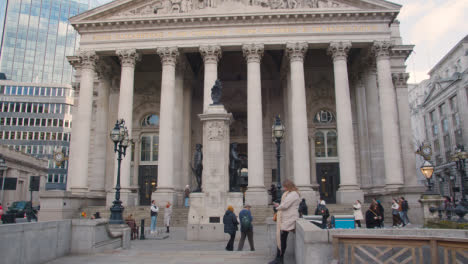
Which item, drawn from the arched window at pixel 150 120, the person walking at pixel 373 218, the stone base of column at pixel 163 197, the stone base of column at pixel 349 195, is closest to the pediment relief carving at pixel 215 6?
the arched window at pixel 150 120

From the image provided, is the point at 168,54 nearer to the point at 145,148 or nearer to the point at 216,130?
the point at 145,148

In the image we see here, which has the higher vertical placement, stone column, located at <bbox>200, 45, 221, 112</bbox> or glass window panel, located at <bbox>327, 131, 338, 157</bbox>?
stone column, located at <bbox>200, 45, 221, 112</bbox>

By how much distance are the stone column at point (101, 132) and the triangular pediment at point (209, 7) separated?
4.93 meters

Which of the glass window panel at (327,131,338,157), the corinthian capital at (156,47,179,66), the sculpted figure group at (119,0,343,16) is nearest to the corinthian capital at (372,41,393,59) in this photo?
the sculpted figure group at (119,0,343,16)

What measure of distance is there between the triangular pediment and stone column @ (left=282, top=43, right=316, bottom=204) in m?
3.62

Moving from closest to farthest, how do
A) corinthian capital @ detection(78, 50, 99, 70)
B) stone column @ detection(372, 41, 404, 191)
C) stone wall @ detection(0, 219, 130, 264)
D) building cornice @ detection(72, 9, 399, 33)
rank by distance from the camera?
stone wall @ detection(0, 219, 130, 264)
stone column @ detection(372, 41, 404, 191)
building cornice @ detection(72, 9, 399, 33)
corinthian capital @ detection(78, 50, 99, 70)

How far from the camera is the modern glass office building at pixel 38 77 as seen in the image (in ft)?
257

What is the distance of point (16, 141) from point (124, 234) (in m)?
75.7

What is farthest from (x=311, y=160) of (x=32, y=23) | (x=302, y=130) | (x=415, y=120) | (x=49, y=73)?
(x=32, y=23)

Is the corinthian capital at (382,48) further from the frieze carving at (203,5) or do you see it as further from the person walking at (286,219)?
the person walking at (286,219)

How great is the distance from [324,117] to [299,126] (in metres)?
9.36

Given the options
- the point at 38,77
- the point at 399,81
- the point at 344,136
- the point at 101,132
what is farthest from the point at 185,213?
the point at 38,77

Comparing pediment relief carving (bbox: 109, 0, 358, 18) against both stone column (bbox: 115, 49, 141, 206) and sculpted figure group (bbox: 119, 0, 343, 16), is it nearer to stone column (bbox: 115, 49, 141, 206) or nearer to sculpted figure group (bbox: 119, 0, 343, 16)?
sculpted figure group (bbox: 119, 0, 343, 16)

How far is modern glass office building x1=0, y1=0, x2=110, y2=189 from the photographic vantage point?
78.3 meters
